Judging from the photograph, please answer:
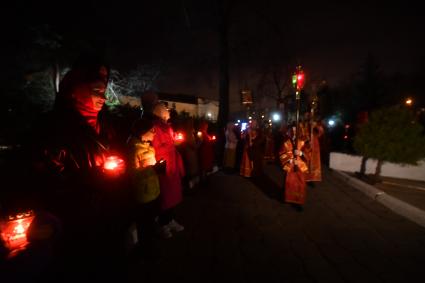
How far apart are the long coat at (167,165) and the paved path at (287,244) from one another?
0.67 meters

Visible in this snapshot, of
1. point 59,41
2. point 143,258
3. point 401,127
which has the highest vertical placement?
point 59,41

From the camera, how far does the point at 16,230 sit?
7.84 ft

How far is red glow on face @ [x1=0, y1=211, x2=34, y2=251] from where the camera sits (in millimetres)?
2119

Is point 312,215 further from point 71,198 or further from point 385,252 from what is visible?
point 71,198

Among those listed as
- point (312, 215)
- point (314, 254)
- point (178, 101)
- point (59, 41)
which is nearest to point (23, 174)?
point (314, 254)

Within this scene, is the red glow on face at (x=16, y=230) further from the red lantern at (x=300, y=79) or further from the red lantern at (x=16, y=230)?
the red lantern at (x=300, y=79)

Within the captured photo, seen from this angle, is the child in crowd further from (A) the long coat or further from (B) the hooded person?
(B) the hooded person

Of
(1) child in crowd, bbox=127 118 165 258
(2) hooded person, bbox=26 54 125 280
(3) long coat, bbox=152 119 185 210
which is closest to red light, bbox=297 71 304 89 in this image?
(3) long coat, bbox=152 119 185 210

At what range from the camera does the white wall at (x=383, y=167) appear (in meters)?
10.3

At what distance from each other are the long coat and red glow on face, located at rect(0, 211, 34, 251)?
212 centimetres

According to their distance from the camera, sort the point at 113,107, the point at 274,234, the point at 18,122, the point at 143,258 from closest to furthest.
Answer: the point at 143,258
the point at 274,234
the point at 18,122
the point at 113,107

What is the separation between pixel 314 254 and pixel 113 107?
9.75m

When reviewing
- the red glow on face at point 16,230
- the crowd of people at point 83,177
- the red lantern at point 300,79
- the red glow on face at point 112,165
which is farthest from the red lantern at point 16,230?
the red lantern at point 300,79

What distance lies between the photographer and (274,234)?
493 centimetres
